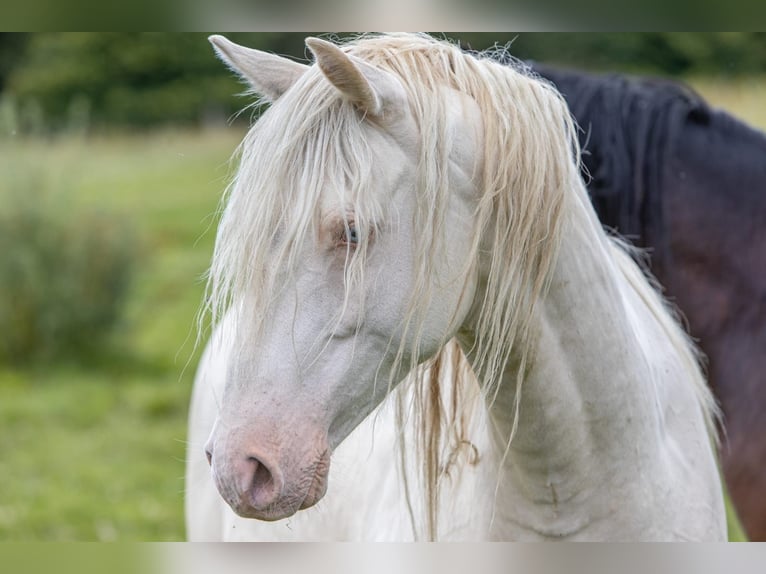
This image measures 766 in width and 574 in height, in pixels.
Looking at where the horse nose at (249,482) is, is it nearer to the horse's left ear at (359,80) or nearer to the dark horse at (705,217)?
the horse's left ear at (359,80)

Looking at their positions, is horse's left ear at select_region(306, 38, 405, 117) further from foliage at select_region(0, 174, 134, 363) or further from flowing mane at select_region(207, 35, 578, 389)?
A: foliage at select_region(0, 174, 134, 363)

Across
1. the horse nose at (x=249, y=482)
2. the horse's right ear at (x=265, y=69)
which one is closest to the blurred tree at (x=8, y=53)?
the horse's right ear at (x=265, y=69)

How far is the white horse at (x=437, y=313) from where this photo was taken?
1255 millimetres

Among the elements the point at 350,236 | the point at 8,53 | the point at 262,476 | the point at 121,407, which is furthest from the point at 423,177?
the point at 8,53

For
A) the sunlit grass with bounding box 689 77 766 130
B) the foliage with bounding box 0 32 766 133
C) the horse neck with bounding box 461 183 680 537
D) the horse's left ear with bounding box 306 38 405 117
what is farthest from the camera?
the foliage with bounding box 0 32 766 133

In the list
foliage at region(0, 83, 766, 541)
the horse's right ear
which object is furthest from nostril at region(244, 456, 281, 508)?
foliage at region(0, 83, 766, 541)

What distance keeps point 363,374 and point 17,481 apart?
4.89 meters

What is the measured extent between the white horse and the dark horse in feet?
3.39

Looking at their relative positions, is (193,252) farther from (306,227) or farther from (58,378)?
(306,227)

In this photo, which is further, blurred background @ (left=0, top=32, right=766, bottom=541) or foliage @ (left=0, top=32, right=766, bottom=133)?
foliage @ (left=0, top=32, right=766, bottom=133)

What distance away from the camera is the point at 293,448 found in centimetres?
122

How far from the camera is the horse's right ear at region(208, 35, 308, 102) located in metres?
1.36
